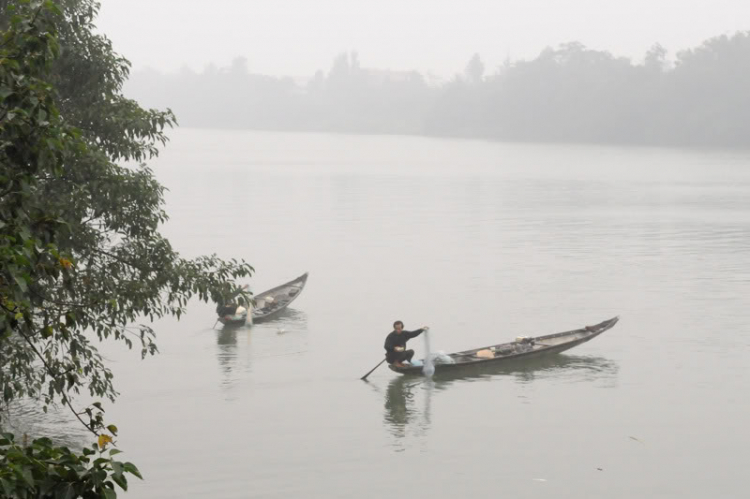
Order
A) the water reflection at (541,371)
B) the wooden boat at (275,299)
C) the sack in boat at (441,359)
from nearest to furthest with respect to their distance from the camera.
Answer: the sack in boat at (441,359) < the water reflection at (541,371) < the wooden boat at (275,299)

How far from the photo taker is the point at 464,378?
24.3 metres

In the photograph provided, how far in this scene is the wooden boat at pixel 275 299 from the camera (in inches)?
1214

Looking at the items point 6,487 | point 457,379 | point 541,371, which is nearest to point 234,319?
point 457,379

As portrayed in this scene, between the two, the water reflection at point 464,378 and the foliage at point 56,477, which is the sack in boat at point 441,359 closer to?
the water reflection at point 464,378

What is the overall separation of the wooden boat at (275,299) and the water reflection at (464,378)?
7.42m

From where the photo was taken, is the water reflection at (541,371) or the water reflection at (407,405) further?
the water reflection at (541,371)

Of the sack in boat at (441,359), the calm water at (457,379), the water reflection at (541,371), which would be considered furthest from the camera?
the water reflection at (541,371)

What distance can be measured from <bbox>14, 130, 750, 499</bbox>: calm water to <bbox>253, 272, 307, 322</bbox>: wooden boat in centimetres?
54

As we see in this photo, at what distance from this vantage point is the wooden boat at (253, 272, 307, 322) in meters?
30.8

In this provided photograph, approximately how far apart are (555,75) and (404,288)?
155530mm

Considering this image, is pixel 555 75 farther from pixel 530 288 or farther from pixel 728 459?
pixel 728 459

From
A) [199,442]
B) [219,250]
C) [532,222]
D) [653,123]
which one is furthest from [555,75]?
[199,442]

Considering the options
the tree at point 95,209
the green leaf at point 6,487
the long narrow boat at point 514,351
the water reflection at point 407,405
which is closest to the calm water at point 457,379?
the water reflection at point 407,405

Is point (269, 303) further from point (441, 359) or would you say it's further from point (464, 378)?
point (464, 378)
